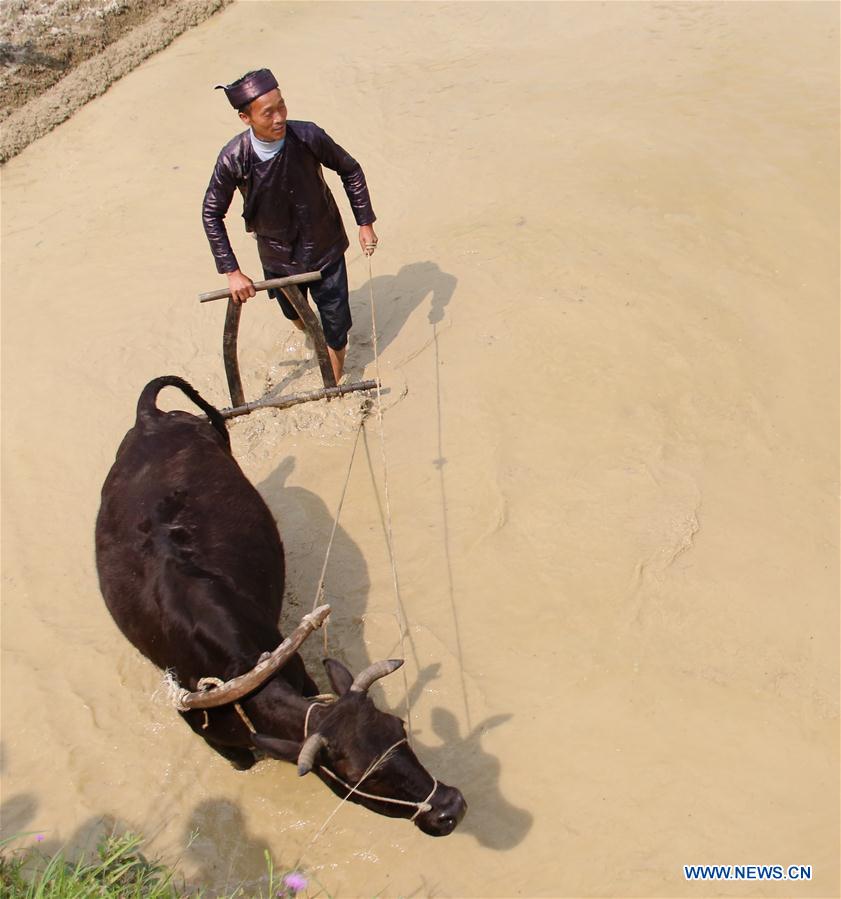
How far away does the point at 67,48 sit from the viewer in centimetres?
941

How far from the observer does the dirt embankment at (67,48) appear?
343 inches

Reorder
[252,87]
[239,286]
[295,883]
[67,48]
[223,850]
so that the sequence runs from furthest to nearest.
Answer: [67,48] < [239,286] < [252,87] < [223,850] < [295,883]

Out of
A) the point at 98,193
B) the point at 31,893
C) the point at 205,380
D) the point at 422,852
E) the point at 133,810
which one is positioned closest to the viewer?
the point at 31,893

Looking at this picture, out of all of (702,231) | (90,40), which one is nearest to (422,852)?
(702,231)

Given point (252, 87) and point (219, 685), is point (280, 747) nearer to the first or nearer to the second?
point (219, 685)

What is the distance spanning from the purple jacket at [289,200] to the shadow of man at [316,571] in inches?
49.3

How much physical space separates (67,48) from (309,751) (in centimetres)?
925

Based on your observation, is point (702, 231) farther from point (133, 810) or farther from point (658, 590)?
point (133, 810)

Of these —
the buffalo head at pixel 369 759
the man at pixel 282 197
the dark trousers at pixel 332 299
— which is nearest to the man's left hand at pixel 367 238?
the man at pixel 282 197

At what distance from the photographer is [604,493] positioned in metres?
4.70

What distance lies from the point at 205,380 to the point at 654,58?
5.61 metres

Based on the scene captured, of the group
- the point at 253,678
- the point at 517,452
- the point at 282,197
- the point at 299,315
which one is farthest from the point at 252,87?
the point at 253,678

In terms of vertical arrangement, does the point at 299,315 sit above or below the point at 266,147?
below

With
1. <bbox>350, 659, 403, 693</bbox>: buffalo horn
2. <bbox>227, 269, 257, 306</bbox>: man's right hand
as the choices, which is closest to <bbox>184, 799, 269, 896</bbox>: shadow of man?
<bbox>350, 659, 403, 693</bbox>: buffalo horn
